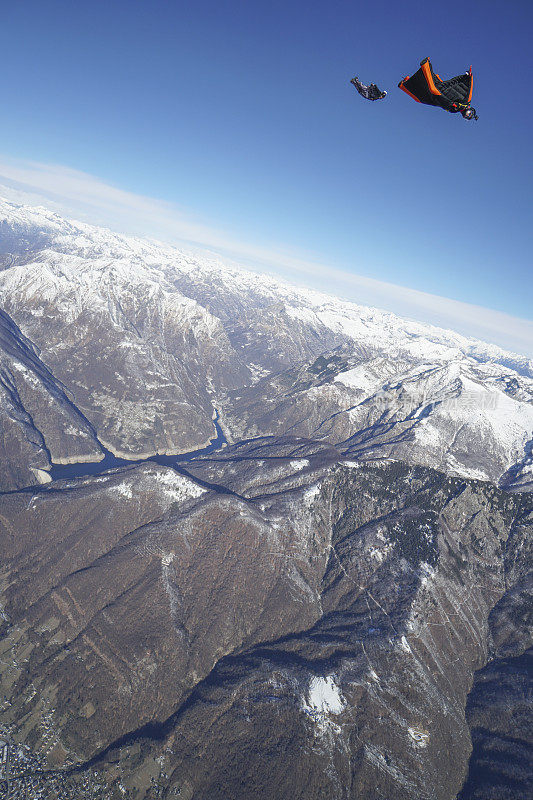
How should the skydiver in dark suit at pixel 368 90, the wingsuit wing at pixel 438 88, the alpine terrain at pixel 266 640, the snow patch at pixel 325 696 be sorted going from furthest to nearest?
the snow patch at pixel 325 696 < the alpine terrain at pixel 266 640 < the skydiver in dark suit at pixel 368 90 < the wingsuit wing at pixel 438 88

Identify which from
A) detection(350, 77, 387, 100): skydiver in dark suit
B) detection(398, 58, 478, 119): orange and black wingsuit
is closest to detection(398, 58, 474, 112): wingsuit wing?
detection(398, 58, 478, 119): orange and black wingsuit

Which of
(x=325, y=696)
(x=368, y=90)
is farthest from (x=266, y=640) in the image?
(x=368, y=90)

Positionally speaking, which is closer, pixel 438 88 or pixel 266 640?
pixel 438 88

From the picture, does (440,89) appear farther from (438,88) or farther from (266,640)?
(266,640)

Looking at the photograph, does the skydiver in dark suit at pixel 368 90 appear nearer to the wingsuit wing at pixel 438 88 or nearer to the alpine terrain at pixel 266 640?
the wingsuit wing at pixel 438 88

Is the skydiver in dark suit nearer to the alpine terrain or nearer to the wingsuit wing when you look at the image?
the wingsuit wing

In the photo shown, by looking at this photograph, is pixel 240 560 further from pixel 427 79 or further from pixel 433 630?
pixel 427 79

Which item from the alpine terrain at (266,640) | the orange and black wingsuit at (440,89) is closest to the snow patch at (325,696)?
the alpine terrain at (266,640)

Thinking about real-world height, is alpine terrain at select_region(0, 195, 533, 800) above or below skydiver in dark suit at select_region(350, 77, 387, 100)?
below

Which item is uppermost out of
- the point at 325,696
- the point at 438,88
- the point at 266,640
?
the point at 438,88
